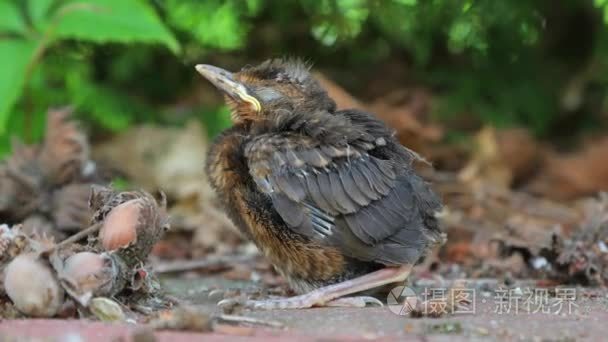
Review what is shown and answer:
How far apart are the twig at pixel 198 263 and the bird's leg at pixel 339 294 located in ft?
4.70

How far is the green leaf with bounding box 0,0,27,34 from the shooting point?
5.18m

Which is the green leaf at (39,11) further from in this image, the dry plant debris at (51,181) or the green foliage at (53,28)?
the dry plant debris at (51,181)

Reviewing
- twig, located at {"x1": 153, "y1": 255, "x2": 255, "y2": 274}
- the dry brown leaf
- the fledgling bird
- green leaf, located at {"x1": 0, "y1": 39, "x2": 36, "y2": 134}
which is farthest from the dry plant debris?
the dry brown leaf

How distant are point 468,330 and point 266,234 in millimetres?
932

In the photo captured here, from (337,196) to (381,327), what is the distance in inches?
26.3

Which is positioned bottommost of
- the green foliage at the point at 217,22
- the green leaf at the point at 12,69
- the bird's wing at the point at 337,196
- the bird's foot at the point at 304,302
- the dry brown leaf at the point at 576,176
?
the bird's foot at the point at 304,302

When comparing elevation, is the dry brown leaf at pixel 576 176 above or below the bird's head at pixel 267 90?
above

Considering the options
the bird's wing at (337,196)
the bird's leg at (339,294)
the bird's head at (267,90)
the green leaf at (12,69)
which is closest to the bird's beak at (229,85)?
the bird's head at (267,90)

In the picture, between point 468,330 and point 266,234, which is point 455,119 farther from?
point 468,330

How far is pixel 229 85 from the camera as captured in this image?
382cm

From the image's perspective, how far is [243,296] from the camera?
12.2ft

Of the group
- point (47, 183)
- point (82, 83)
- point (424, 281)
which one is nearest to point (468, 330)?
point (424, 281)

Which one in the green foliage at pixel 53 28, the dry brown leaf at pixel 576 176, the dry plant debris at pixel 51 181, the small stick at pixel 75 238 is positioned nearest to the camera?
the small stick at pixel 75 238

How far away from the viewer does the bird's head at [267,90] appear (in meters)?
3.79
